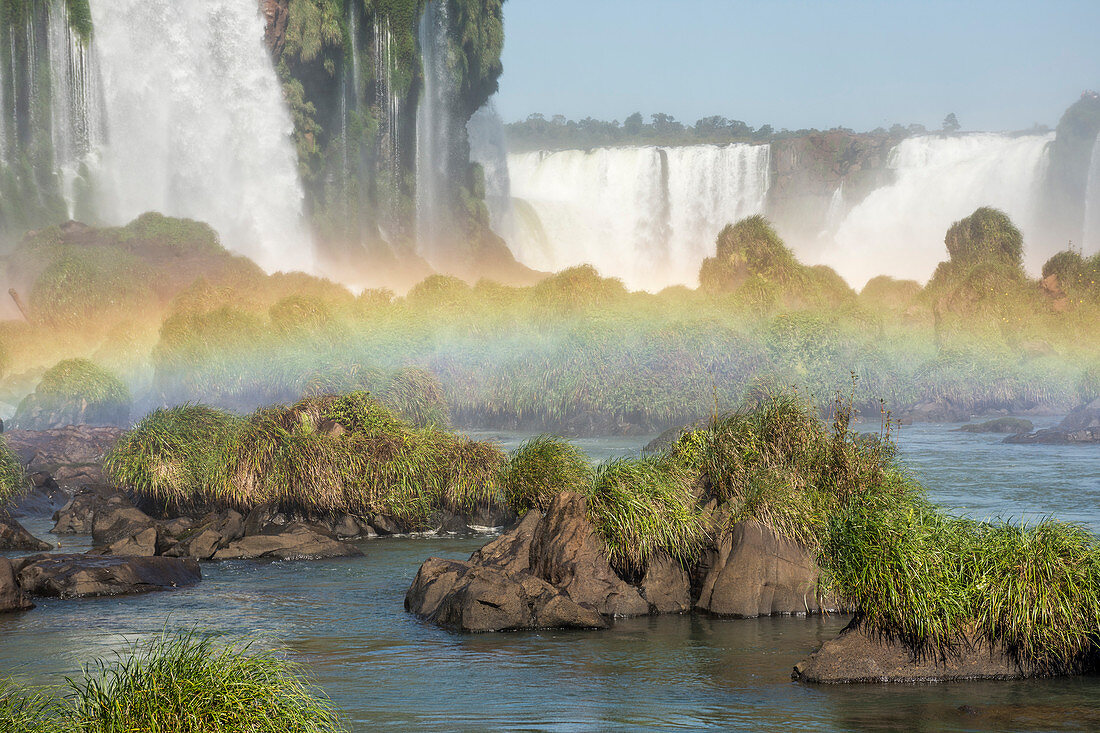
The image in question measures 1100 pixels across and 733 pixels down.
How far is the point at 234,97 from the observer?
84.2 metres

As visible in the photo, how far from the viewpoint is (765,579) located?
57.2 feet

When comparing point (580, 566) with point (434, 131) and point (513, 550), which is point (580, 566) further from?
point (434, 131)

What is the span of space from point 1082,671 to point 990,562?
159cm

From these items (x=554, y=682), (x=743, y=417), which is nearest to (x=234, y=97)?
(x=743, y=417)

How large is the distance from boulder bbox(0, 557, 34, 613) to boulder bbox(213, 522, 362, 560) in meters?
4.85

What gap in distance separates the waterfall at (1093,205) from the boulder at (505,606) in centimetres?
9986

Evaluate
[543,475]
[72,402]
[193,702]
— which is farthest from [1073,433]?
[193,702]

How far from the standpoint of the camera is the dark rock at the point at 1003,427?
49125 mm

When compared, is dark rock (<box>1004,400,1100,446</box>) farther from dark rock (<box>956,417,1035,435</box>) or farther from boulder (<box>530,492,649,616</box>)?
boulder (<box>530,492,649,616</box>)

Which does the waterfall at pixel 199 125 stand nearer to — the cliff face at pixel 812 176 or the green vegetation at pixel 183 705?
the cliff face at pixel 812 176

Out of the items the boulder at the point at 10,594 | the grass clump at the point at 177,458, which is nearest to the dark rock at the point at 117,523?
the grass clump at the point at 177,458

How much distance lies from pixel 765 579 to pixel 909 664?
3837 mm

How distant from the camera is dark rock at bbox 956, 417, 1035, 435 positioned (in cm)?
4912

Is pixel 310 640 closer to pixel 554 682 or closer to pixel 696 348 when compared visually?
pixel 554 682
